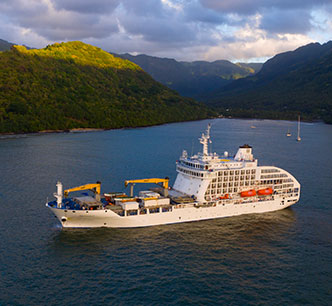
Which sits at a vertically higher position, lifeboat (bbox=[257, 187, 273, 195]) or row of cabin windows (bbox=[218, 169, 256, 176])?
row of cabin windows (bbox=[218, 169, 256, 176])

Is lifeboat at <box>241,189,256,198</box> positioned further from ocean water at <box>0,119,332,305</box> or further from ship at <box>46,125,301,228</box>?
ocean water at <box>0,119,332,305</box>

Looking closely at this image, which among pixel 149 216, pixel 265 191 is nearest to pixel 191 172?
pixel 149 216

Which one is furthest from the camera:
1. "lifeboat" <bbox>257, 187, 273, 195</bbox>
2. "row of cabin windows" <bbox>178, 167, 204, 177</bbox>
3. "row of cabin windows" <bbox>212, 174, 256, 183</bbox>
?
"lifeboat" <bbox>257, 187, 273, 195</bbox>

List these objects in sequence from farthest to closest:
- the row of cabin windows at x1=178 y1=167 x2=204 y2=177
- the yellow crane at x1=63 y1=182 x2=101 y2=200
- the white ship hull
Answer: the row of cabin windows at x1=178 y1=167 x2=204 y2=177 < the yellow crane at x1=63 y1=182 x2=101 y2=200 < the white ship hull

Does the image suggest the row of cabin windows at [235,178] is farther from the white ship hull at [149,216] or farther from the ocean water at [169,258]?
the ocean water at [169,258]

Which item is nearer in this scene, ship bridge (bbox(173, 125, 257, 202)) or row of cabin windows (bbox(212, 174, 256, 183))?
ship bridge (bbox(173, 125, 257, 202))

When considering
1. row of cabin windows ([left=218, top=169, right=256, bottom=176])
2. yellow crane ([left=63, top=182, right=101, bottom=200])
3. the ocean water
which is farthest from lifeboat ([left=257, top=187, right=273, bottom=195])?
yellow crane ([left=63, top=182, right=101, bottom=200])

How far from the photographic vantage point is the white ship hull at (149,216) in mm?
44941

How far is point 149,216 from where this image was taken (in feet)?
152

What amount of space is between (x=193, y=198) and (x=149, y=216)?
7.55 m

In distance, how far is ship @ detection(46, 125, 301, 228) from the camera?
45688 mm

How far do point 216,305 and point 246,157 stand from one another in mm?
28335

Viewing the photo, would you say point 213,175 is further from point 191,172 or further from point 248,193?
point 248,193

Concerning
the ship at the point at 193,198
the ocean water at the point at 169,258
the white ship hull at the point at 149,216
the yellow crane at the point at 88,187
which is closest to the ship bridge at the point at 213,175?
the ship at the point at 193,198
